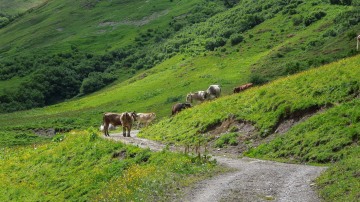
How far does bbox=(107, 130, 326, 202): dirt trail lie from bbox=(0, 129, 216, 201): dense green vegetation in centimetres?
124

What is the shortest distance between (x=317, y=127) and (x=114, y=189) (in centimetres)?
1091

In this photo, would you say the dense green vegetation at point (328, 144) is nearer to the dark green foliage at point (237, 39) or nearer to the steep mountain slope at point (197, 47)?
the steep mountain slope at point (197, 47)

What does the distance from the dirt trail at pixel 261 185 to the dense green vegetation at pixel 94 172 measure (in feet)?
4.06

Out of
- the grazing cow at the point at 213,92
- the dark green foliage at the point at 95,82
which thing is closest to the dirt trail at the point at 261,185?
the grazing cow at the point at 213,92

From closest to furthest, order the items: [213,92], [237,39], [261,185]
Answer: [261,185]
[213,92]
[237,39]

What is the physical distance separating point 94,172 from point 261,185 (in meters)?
12.2

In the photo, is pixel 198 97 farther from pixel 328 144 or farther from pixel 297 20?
pixel 297 20

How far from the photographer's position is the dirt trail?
64.8 feet

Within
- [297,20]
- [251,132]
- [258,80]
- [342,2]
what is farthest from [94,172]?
[342,2]

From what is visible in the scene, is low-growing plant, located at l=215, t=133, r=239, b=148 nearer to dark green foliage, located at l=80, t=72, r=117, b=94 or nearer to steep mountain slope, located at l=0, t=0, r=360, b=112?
steep mountain slope, located at l=0, t=0, r=360, b=112

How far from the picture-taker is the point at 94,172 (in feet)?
99.8

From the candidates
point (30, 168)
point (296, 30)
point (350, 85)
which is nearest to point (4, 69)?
point (296, 30)

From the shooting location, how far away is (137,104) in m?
93.8

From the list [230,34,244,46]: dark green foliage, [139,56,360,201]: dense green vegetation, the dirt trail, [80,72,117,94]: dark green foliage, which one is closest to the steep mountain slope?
[230,34,244,46]: dark green foliage
